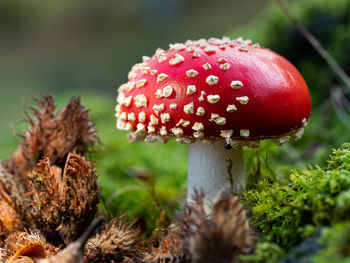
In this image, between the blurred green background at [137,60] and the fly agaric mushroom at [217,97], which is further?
the blurred green background at [137,60]

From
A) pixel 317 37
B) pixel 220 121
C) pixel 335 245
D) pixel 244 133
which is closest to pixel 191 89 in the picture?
pixel 220 121

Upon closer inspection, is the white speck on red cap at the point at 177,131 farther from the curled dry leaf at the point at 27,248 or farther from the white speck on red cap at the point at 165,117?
the curled dry leaf at the point at 27,248

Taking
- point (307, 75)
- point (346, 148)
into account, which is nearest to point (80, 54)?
point (307, 75)

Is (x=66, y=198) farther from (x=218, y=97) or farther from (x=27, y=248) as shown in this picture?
(x=218, y=97)

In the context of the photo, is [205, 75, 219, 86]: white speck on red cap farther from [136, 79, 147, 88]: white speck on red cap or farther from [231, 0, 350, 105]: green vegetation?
[231, 0, 350, 105]: green vegetation

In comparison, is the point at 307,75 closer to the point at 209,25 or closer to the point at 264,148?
the point at 264,148

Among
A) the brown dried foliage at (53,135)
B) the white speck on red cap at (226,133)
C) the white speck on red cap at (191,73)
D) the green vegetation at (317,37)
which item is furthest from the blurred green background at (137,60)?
the white speck on red cap at (191,73)

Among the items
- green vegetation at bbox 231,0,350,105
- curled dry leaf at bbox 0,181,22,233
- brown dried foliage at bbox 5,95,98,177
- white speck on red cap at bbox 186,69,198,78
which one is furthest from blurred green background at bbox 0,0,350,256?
white speck on red cap at bbox 186,69,198,78
